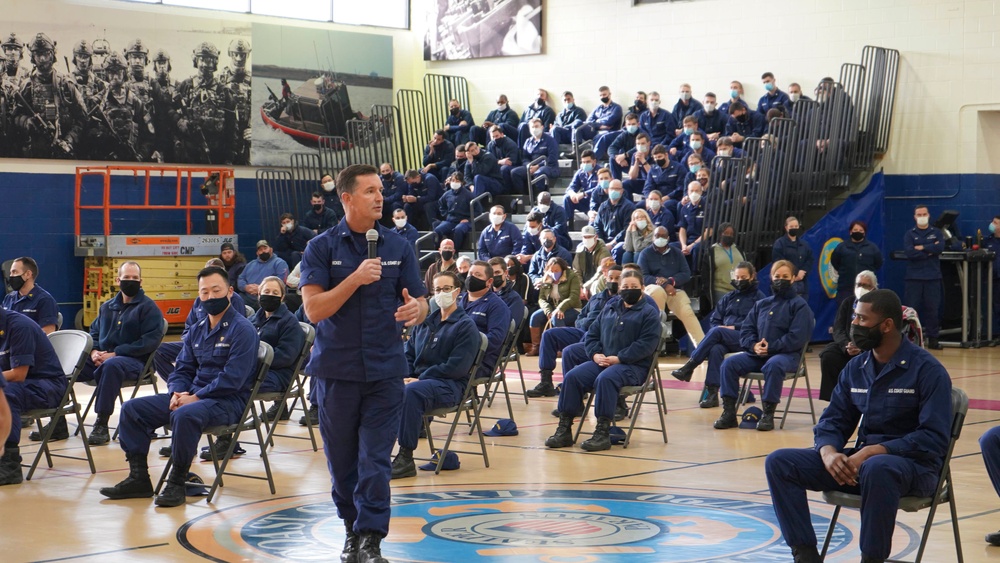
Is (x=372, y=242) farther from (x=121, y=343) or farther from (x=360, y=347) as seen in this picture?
(x=121, y=343)

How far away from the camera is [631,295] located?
9.94 metres

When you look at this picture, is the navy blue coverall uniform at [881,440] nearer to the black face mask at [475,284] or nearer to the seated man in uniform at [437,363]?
the seated man in uniform at [437,363]

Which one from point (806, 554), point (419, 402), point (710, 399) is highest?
point (419, 402)

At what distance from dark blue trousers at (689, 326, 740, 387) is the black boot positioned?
565cm

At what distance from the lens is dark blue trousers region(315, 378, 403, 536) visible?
18.2 ft

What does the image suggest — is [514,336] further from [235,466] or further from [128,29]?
[128,29]

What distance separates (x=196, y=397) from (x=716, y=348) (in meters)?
5.47

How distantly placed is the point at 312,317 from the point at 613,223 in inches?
475

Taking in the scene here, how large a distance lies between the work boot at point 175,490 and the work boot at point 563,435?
3.05 metres

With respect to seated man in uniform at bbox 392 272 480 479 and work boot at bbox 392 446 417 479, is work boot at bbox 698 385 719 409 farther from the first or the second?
work boot at bbox 392 446 417 479

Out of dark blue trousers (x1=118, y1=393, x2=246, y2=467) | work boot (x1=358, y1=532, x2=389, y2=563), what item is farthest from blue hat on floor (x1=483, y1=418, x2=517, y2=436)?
work boot (x1=358, y1=532, x2=389, y2=563)

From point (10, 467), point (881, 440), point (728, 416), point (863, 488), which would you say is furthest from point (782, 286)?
point (10, 467)

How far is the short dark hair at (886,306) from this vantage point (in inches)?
218

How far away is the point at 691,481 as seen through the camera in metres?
8.12
